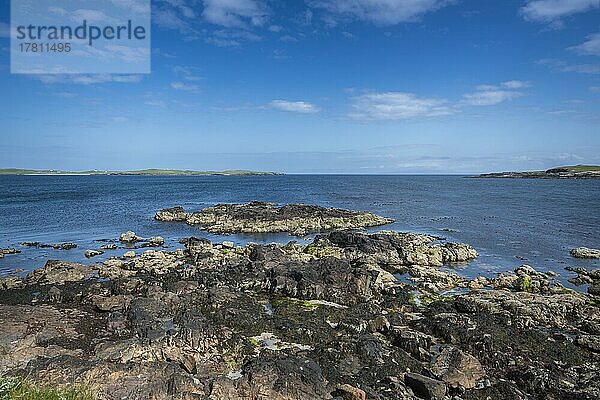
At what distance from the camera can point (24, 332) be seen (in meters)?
17.9

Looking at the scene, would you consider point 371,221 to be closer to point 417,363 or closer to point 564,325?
point 564,325

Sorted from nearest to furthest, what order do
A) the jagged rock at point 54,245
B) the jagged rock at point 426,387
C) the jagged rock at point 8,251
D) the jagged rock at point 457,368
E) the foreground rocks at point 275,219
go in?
the jagged rock at point 426,387, the jagged rock at point 457,368, the jagged rock at point 8,251, the jagged rock at point 54,245, the foreground rocks at point 275,219

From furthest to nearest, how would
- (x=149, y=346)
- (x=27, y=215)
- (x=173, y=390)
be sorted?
(x=27, y=215) < (x=149, y=346) < (x=173, y=390)

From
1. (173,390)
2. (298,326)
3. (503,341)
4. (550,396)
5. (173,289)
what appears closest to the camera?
(173,390)

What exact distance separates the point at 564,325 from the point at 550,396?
831 cm

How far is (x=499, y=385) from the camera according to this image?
15.7 m

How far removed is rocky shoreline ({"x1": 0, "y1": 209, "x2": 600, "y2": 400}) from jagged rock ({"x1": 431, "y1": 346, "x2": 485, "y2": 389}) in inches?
2.2

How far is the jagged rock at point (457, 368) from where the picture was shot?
15.9 m

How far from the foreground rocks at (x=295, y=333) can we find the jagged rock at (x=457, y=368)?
7 cm

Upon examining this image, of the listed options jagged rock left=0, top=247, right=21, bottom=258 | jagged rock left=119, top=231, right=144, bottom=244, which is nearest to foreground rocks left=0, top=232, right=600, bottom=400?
jagged rock left=0, top=247, right=21, bottom=258

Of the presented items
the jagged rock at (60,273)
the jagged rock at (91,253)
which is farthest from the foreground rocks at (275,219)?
the jagged rock at (60,273)

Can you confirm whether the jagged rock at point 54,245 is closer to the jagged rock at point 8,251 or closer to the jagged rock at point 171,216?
the jagged rock at point 8,251

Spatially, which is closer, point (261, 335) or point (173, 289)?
point (261, 335)

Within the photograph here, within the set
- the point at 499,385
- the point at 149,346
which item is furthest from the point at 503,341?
the point at 149,346
